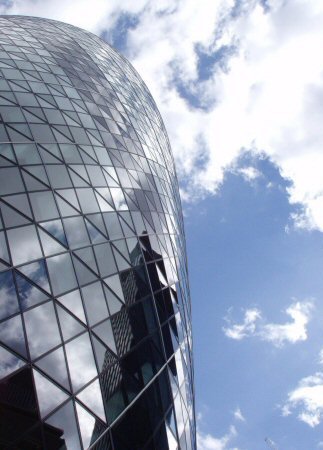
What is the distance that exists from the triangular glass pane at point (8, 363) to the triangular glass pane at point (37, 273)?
257 cm

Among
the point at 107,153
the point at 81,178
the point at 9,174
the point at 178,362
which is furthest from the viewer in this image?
the point at 107,153

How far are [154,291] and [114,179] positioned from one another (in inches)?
253

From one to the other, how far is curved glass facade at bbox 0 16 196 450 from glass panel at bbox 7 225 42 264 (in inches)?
1.7

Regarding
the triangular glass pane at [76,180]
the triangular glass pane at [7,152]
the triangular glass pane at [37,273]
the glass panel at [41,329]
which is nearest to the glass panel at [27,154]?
the triangular glass pane at [7,152]

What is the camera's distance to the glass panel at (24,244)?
12.9m

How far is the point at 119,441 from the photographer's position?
13.1 m

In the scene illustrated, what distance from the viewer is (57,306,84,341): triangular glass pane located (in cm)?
1293

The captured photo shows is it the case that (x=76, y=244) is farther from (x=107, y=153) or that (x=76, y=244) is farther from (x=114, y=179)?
(x=107, y=153)

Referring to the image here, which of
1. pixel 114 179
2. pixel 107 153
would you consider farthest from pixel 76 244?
pixel 107 153

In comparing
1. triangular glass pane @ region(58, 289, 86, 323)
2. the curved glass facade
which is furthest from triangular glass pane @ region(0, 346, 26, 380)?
triangular glass pane @ region(58, 289, 86, 323)

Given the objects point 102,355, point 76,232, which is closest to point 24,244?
point 76,232

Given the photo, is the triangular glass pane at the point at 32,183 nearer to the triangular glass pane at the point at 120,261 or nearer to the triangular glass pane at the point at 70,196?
the triangular glass pane at the point at 70,196

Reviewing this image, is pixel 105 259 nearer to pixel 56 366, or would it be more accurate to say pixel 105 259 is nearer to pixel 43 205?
pixel 43 205

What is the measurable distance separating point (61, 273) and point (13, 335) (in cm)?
311
